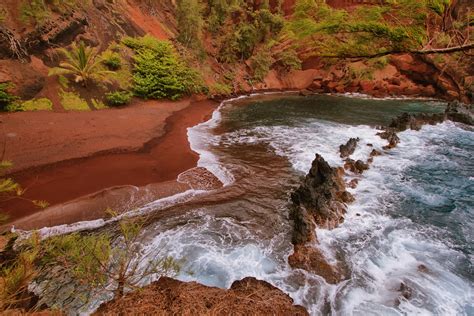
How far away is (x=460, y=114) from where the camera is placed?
19.4m

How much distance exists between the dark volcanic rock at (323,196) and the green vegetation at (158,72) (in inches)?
494

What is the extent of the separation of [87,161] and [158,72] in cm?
1017

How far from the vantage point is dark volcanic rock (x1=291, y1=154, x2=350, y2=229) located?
723cm

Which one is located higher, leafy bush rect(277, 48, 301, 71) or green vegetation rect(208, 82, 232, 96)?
leafy bush rect(277, 48, 301, 71)

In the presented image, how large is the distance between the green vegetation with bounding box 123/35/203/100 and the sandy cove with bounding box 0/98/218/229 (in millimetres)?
4175

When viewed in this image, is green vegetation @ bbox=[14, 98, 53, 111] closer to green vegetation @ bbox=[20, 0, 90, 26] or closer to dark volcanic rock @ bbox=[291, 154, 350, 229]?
green vegetation @ bbox=[20, 0, 90, 26]

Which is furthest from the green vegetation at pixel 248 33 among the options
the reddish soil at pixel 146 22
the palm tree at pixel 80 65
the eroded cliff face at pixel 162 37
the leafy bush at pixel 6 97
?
the leafy bush at pixel 6 97

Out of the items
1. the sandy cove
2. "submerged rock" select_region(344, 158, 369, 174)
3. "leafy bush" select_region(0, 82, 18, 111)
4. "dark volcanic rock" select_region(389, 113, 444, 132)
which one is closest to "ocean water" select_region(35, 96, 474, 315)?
"submerged rock" select_region(344, 158, 369, 174)

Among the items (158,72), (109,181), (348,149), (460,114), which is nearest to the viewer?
(109,181)

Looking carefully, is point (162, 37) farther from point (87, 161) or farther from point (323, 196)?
point (323, 196)

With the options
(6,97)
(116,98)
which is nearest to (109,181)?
(6,97)

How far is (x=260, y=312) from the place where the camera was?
3371 millimetres

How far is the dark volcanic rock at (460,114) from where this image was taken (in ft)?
62.8

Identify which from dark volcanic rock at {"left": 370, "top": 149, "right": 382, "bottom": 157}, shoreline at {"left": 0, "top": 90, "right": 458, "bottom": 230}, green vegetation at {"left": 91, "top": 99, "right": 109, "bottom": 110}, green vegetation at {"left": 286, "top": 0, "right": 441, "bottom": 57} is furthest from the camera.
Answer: green vegetation at {"left": 91, "top": 99, "right": 109, "bottom": 110}
